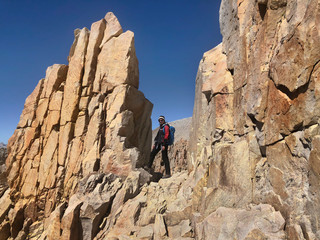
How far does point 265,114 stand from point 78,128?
11.7m

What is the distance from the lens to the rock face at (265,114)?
5.12 meters

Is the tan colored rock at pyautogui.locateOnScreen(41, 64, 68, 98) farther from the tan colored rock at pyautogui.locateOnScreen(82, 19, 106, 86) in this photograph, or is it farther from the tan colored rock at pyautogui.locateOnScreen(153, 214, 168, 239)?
the tan colored rock at pyautogui.locateOnScreen(153, 214, 168, 239)

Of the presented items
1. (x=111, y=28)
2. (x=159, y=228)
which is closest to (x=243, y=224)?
(x=159, y=228)

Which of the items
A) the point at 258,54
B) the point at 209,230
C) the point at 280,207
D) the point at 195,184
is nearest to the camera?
the point at 280,207

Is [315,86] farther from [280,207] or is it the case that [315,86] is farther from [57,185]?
[57,185]

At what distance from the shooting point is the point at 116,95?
1422 cm

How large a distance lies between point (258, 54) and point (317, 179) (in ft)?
14.7

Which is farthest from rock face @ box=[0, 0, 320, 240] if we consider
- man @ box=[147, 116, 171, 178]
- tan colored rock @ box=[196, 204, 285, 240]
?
man @ box=[147, 116, 171, 178]

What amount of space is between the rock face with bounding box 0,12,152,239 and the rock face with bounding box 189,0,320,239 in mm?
5202

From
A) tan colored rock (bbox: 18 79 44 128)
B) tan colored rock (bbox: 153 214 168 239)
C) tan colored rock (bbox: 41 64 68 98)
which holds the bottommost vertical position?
tan colored rock (bbox: 153 214 168 239)

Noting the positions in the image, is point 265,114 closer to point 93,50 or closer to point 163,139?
point 163,139

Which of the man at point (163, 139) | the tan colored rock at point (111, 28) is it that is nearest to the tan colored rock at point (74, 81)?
the tan colored rock at point (111, 28)

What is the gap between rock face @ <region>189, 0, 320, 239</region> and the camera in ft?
16.8

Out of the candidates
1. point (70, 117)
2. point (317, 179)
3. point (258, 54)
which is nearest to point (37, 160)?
point (70, 117)
